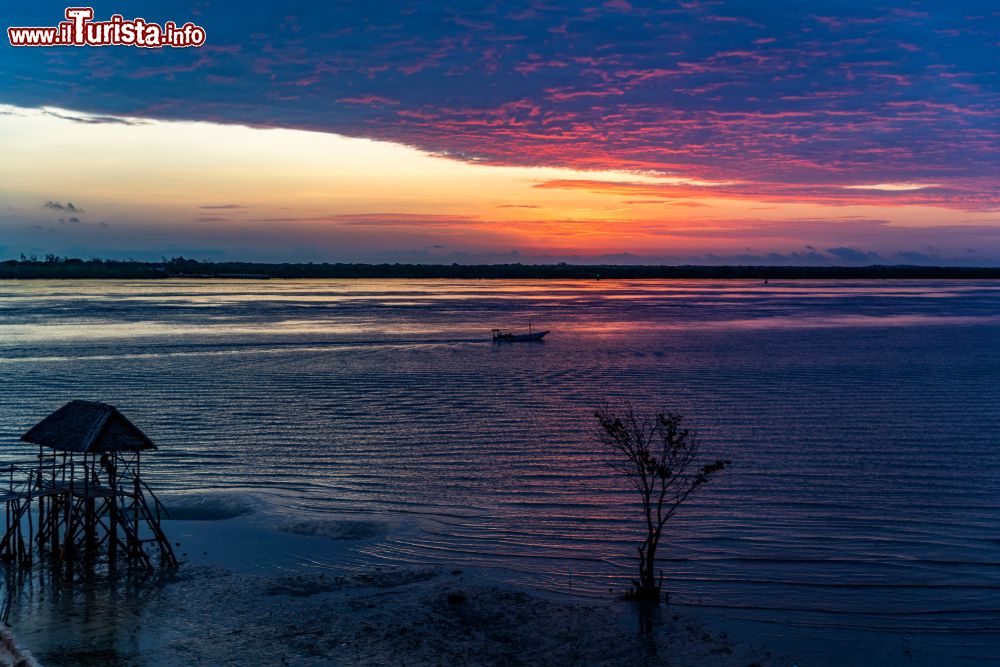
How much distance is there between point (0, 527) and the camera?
58.5 ft

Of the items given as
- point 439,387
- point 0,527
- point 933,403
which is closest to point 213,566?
point 0,527

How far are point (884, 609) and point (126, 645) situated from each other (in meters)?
11.7

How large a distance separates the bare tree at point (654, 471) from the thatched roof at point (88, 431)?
8.85m

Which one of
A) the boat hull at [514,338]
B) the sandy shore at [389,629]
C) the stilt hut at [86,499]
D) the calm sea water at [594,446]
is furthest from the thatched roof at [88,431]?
the boat hull at [514,338]

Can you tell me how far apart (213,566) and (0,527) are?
5.28 m

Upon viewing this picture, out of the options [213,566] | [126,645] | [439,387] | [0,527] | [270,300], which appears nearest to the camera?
[126,645]

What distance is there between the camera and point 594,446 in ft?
82.9

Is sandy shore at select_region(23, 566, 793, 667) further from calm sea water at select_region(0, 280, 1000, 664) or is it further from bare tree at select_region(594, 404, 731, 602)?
calm sea water at select_region(0, 280, 1000, 664)

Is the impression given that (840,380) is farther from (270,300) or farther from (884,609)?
(270,300)

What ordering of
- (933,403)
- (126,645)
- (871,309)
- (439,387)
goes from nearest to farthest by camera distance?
(126,645)
(933,403)
(439,387)
(871,309)

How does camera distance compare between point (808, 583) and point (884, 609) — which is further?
point (808, 583)

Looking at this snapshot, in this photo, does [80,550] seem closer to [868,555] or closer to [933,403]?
[868,555]

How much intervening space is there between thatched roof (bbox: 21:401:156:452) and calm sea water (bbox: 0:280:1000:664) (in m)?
4.02

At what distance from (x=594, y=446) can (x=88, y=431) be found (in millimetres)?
13976
